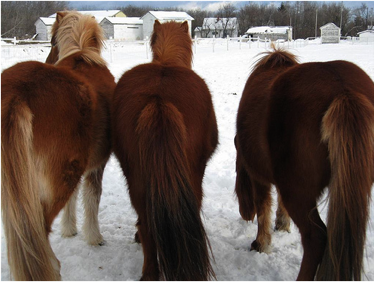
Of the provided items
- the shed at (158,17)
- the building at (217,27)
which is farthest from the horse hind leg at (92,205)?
the building at (217,27)

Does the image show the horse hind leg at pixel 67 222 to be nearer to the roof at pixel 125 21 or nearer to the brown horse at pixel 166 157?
the brown horse at pixel 166 157

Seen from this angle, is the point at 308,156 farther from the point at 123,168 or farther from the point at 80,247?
the point at 80,247

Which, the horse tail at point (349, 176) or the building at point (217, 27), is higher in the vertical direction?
the building at point (217, 27)

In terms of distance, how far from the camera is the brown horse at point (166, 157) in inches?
86.2

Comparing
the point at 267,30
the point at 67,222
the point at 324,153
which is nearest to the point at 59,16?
the point at 67,222

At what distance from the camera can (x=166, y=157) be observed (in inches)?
86.1

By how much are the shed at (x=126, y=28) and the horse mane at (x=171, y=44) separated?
42713 mm

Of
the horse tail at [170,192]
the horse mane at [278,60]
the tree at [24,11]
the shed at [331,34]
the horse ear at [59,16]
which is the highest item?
the shed at [331,34]

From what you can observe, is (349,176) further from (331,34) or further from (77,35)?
(331,34)

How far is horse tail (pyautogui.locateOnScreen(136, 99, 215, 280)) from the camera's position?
7.17ft

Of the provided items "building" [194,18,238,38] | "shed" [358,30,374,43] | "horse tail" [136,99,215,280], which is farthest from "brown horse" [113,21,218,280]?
"shed" [358,30,374,43]

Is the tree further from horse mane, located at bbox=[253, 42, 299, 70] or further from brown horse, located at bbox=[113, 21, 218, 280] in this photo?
brown horse, located at bbox=[113, 21, 218, 280]

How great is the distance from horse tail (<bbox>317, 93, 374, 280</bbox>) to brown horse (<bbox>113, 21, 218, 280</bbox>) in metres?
0.85

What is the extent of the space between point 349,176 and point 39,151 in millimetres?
1938
